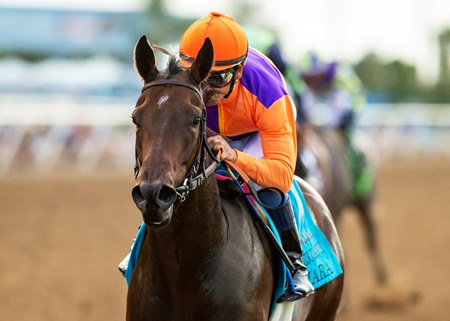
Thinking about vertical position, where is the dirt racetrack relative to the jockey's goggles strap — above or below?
below

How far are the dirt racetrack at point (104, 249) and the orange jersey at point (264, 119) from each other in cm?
388

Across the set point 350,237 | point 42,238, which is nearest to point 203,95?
point 42,238

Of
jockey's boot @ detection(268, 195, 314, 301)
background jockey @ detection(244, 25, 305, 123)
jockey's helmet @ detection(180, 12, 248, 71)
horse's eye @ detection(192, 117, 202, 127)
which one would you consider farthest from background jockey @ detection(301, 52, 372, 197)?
horse's eye @ detection(192, 117, 202, 127)

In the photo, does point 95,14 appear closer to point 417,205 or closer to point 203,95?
point 417,205

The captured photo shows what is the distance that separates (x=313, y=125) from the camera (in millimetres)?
9820

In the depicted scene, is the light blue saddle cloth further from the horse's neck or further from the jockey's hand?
the jockey's hand

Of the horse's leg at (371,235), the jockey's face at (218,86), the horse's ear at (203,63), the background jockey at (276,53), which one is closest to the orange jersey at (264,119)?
the jockey's face at (218,86)

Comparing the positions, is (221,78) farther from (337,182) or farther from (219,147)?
(337,182)

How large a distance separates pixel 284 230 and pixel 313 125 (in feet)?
18.9

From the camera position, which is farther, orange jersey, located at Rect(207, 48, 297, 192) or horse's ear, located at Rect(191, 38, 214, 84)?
orange jersey, located at Rect(207, 48, 297, 192)

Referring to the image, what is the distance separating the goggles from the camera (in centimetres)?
364

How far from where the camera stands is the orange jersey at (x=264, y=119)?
12.6 feet

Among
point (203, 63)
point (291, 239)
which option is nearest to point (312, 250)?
point (291, 239)

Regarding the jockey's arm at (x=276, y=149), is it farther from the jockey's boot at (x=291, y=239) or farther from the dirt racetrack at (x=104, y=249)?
the dirt racetrack at (x=104, y=249)
